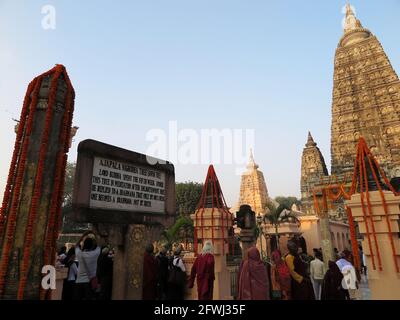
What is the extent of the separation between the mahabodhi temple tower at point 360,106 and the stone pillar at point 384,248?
1196 inches

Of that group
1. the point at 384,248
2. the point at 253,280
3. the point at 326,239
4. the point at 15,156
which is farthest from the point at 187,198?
the point at 15,156

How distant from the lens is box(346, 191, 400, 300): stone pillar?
18.7 ft

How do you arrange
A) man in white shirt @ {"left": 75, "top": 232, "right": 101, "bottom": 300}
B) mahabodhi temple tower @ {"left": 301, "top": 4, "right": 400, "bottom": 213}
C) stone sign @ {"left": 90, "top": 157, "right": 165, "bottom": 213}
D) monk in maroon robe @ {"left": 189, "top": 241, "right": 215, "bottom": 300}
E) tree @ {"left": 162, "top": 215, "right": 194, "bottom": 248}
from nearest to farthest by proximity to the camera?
stone sign @ {"left": 90, "top": 157, "right": 165, "bottom": 213}
man in white shirt @ {"left": 75, "top": 232, "right": 101, "bottom": 300}
monk in maroon robe @ {"left": 189, "top": 241, "right": 215, "bottom": 300}
tree @ {"left": 162, "top": 215, "right": 194, "bottom": 248}
mahabodhi temple tower @ {"left": 301, "top": 4, "right": 400, "bottom": 213}

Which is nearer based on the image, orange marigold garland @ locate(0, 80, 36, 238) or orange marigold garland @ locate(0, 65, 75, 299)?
orange marigold garland @ locate(0, 65, 75, 299)

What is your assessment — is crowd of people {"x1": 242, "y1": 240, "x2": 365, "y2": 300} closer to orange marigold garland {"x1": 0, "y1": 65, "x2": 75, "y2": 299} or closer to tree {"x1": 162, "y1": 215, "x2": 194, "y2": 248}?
orange marigold garland {"x1": 0, "y1": 65, "x2": 75, "y2": 299}

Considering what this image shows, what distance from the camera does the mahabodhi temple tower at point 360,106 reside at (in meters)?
34.7

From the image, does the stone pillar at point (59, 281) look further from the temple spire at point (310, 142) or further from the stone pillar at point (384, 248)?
the temple spire at point (310, 142)

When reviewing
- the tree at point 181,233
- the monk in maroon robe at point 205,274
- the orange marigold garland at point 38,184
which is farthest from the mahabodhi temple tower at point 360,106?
the orange marigold garland at point 38,184

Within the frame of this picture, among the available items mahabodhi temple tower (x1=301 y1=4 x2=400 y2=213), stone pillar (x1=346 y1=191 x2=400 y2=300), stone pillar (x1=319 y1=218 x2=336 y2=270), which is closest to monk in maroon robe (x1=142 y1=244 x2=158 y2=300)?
stone pillar (x1=346 y1=191 x2=400 y2=300)

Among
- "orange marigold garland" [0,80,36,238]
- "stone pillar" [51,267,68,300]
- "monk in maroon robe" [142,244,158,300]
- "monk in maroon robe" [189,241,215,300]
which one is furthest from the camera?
"monk in maroon robe" [189,241,215,300]

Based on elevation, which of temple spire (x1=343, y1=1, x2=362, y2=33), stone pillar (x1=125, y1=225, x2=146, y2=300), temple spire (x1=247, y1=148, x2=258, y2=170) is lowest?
stone pillar (x1=125, y1=225, x2=146, y2=300)

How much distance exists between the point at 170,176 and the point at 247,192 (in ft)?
138

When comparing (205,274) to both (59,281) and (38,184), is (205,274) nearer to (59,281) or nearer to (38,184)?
(59,281)
